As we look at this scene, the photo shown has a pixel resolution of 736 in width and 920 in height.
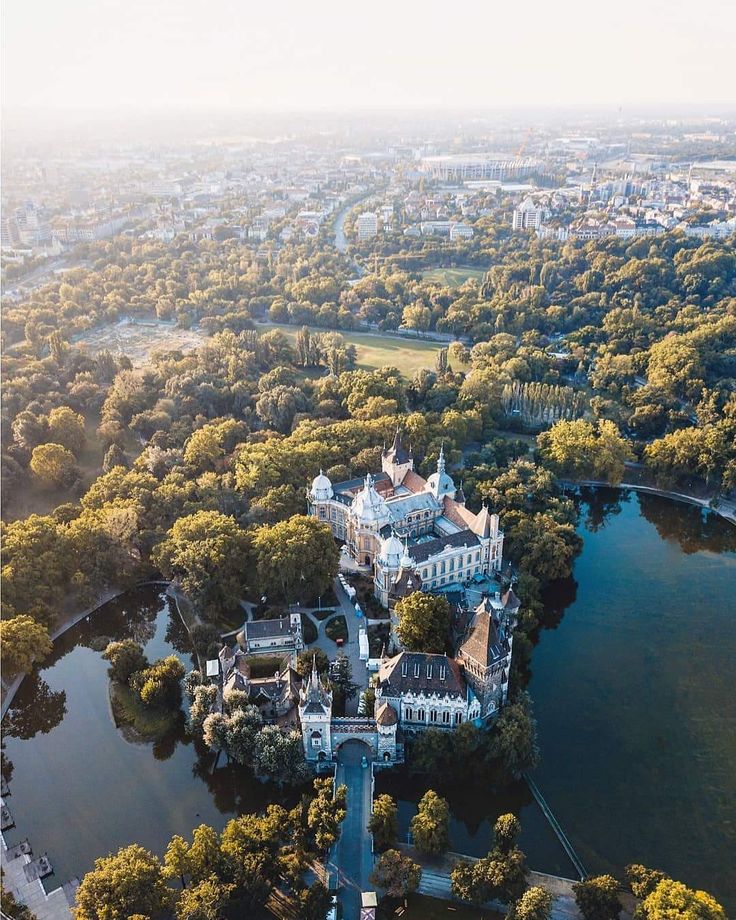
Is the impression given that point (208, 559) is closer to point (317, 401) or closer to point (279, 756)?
point (279, 756)

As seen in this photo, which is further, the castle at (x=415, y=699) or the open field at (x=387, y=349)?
the open field at (x=387, y=349)

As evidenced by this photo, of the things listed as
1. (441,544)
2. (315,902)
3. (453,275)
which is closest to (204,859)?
(315,902)

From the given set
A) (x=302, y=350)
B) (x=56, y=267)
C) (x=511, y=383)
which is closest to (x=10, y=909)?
(x=511, y=383)

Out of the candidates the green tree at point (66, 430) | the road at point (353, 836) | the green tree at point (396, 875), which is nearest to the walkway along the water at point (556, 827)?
the green tree at point (396, 875)

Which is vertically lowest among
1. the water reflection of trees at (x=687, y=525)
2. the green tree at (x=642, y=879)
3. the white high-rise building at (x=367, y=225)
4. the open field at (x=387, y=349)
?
the water reflection of trees at (x=687, y=525)

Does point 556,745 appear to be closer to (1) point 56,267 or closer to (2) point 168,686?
(2) point 168,686

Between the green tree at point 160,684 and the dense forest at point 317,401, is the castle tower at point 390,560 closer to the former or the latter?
the dense forest at point 317,401
